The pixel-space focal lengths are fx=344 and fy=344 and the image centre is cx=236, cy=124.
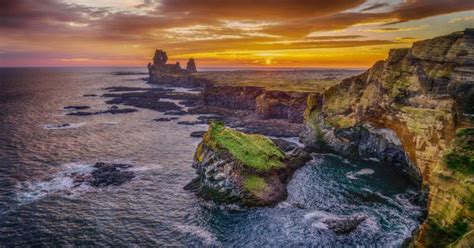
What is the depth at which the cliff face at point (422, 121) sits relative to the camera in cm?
2862

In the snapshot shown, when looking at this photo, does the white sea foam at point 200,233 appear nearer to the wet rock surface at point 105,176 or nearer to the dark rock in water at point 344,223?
the dark rock in water at point 344,223

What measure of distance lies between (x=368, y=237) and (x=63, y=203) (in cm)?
4646

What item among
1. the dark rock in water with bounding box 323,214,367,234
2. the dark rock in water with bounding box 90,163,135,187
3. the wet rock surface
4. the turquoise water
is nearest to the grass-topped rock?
the turquoise water

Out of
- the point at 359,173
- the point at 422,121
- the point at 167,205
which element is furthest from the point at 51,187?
the point at 422,121

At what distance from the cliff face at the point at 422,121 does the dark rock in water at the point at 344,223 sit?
507 inches

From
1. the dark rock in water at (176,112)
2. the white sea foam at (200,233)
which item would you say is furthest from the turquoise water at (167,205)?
the dark rock in water at (176,112)

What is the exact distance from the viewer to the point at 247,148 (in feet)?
213

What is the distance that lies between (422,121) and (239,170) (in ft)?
103

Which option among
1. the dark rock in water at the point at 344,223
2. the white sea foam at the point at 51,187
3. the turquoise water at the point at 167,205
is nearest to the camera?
the turquoise water at the point at 167,205

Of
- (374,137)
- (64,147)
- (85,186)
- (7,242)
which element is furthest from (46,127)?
(374,137)

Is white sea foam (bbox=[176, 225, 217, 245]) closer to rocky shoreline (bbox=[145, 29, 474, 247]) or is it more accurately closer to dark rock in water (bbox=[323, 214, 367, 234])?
rocky shoreline (bbox=[145, 29, 474, 247])

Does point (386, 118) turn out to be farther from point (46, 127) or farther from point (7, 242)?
point (46, 127)

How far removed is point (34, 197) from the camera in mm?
57781

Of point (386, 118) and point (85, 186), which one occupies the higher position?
point (386, 118)
